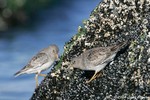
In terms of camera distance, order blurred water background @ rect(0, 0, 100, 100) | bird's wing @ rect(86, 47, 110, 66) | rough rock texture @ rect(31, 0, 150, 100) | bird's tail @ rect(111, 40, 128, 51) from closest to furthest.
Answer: rough rock texture @ rect(31, 0, 150, 100), bird's tail @ rect(111, 40, 128, 51), bird's wing @ rect(86, 47, 110, 66), blurred water background @ rect(0, 0, 100, 100)

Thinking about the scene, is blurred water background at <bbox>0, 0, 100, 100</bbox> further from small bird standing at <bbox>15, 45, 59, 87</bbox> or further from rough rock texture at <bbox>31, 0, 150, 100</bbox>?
rough rock texture at <bbox>31, 0, 150, 100</bbox>

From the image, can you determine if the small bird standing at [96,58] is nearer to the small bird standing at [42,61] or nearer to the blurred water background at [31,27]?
the small bird standing at [42,61]

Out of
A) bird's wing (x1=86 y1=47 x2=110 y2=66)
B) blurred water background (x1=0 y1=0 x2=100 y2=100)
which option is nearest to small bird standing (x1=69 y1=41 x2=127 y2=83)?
bird's wing (x1=86 y1=47 x2=110 y2=66)

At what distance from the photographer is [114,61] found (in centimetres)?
894

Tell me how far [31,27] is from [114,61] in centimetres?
2161

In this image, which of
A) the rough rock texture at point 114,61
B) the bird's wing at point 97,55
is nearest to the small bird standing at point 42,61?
the rough rock texture at point 114,61

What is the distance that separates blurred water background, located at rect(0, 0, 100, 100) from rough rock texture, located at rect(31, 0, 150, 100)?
40.8 ft

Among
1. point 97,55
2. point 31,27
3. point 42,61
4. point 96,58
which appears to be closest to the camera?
point 97,55

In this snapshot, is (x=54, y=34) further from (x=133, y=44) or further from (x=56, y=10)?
(x=133, y=44)

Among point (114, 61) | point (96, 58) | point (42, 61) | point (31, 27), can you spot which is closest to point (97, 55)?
point (96, 58)

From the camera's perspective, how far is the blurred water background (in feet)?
79.1

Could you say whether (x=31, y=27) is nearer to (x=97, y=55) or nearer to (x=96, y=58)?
(x=96, y=58)

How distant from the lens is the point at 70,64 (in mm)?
9203

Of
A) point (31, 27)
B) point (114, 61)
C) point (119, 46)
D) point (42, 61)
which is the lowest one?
point (114, 61)
